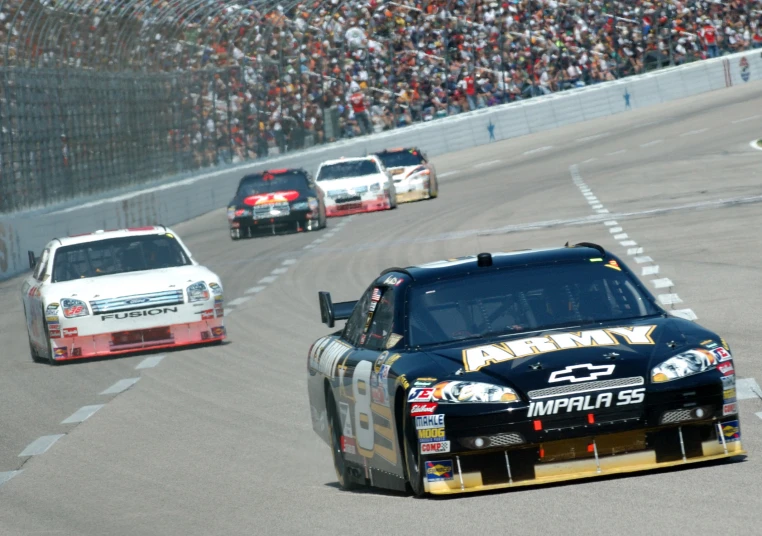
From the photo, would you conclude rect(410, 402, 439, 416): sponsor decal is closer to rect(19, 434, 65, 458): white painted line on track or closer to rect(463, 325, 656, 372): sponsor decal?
rect(463, 325, 656, 372): sponsor decal

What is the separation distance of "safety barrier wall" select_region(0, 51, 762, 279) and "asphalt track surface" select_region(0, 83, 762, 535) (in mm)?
1336

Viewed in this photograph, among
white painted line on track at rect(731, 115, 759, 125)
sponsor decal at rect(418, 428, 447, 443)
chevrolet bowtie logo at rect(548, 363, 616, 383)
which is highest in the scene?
chevrolet bowtie logo at rect(548, 363, 616, 383)

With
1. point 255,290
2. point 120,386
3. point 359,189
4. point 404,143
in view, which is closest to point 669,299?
point 120,386

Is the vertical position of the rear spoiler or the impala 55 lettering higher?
the rear spoiler

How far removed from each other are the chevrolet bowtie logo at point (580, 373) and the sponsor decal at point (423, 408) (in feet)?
1.65

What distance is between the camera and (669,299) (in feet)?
49.9

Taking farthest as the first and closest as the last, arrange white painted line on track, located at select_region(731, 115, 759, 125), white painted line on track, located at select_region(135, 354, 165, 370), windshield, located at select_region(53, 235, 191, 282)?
white painted line on track, located at select_region(731, 115, 759, 125) < windshield, located at select_region(53, 235, 191, 282) < white painted line on track, located at select_region(135, 354, 165, 370)

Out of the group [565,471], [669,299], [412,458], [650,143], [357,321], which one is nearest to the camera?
[565,471]

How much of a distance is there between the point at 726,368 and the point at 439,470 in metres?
1.35

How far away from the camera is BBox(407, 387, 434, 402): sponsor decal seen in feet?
22.2

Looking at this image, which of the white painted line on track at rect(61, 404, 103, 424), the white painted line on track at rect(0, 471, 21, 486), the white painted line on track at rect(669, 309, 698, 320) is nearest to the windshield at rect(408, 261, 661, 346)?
the white painted line on track at rect(0, 471, 21, 486)

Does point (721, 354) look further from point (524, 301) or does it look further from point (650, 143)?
point (650, 143)

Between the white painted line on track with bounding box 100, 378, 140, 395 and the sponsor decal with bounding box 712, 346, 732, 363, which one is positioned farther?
the white painted line on track with bounding box 100, 378, 140, 395

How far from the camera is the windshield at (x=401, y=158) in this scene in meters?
36.3
